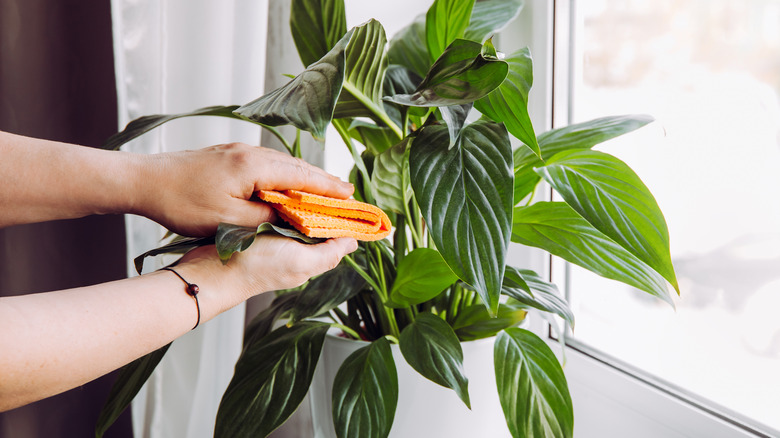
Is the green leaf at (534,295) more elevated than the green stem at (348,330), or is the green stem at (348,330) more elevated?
the green leaf at (534,295)

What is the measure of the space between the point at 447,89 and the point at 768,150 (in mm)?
488

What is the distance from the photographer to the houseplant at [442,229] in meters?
0.44

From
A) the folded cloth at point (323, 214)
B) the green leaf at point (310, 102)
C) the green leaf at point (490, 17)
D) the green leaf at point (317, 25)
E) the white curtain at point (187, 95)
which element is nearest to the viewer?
the green leaf at point (310, 102)

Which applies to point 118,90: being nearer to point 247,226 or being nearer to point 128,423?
point 247,226

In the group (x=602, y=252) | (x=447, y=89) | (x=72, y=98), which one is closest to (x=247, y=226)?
(x=447, y=89)

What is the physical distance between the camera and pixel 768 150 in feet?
2.14

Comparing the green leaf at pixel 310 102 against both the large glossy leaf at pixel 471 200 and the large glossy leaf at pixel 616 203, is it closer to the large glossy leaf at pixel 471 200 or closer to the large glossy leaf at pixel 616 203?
the large glossy leaf at pixel 471 200

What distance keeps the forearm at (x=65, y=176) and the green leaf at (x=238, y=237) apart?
0.54 ft

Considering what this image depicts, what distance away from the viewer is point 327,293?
2.03 feet

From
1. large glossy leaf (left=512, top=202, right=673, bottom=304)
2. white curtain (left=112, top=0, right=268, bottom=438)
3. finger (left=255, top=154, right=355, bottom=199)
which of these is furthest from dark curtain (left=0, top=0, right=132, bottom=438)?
large glossy leaf (left=512, top=202, right=673, bottom=304)

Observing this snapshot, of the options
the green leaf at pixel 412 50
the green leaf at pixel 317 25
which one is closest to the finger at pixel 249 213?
the green leaf at pixel 317 25

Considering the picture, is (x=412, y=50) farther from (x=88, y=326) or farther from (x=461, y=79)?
(x=88, y=326)

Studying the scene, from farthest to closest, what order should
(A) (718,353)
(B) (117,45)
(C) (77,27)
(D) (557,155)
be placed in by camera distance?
(C) (77,27) < (B) (117,45) < (A) (718,353) < (D) (557,155)

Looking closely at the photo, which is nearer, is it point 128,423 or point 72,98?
point 72,98
